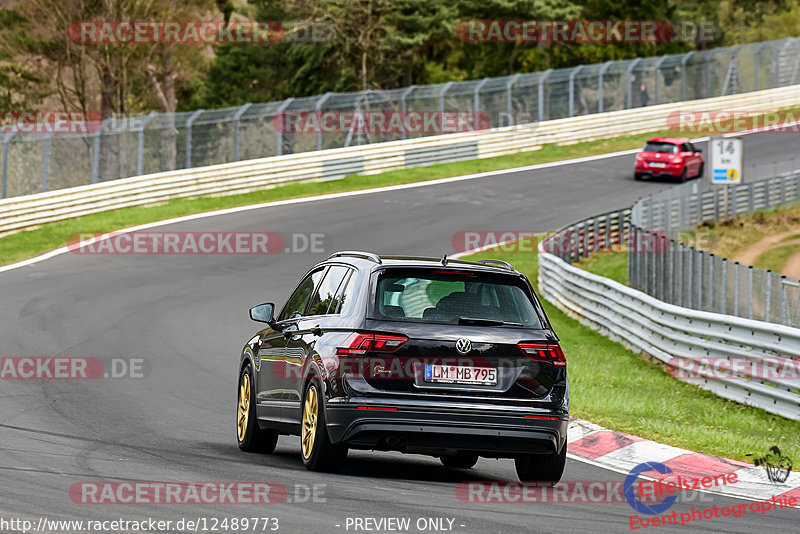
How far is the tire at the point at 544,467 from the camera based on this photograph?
8742 millimetres

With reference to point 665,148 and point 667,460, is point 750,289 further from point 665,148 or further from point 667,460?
point 665,148

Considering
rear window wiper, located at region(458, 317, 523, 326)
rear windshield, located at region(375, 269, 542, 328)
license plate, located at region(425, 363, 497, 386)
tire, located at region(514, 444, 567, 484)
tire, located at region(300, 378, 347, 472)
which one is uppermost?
rear windshield, located at region(375, 269, 542, 328)

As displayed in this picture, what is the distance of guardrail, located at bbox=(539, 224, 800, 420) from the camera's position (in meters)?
13.6

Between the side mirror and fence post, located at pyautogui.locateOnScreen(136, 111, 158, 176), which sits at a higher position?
the side mirror

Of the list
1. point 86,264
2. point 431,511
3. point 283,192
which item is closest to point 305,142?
point 283,192

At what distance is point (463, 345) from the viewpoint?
8359mm

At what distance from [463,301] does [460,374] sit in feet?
1.95

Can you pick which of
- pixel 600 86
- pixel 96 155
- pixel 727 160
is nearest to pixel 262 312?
pixel 96 155

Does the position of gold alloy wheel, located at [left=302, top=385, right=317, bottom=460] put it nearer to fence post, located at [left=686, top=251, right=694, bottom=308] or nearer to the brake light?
the brake light

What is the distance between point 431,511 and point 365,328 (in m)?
1.58

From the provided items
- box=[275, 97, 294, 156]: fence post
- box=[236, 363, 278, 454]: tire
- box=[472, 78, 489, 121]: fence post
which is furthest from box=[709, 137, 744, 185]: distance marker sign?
box=[236, 363, 278, 454]: tire

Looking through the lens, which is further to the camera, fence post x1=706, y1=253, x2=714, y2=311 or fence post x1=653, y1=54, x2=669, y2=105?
fence post x1=653, y1=54, x2=669, y2=105

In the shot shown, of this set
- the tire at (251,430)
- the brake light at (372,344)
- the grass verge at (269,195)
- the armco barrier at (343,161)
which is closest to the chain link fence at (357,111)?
the armco barrier at (343,161)

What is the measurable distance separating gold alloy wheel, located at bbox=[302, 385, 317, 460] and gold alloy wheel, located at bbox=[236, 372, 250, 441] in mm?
1469
